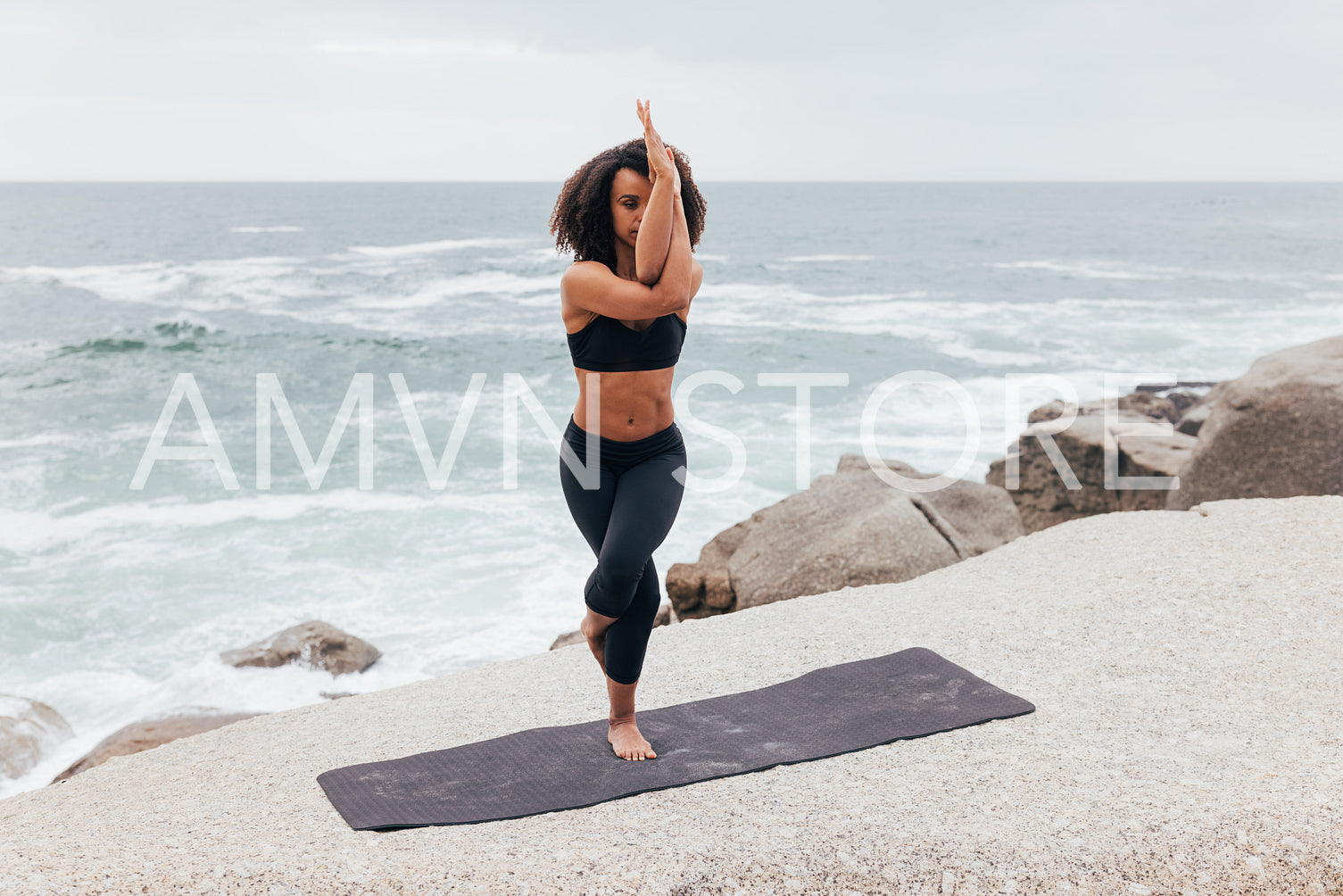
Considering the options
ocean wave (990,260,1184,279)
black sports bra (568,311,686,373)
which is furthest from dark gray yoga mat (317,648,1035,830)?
ocean wave (990,260,1184,279)

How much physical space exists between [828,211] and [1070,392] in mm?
73628

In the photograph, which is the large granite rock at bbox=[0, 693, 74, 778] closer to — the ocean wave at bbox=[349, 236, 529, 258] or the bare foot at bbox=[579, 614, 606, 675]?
the bare foot at bbox=[579, 614, 606, 675]

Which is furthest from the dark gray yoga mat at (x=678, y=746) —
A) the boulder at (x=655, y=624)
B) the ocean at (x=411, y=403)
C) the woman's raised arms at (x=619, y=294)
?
the ocean at (x=411, y=403)

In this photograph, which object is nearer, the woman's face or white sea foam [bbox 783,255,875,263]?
the woman's face

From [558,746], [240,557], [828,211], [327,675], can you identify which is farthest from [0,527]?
[828,211]

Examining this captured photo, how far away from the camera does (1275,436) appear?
7527 mm

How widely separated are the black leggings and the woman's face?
81 centimetres

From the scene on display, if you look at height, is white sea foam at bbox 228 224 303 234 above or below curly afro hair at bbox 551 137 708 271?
above

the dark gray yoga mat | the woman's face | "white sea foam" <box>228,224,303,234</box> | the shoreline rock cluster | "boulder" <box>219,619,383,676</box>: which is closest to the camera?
the woman's face

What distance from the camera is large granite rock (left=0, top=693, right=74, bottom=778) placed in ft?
23.6

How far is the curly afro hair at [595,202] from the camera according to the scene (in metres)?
3.59

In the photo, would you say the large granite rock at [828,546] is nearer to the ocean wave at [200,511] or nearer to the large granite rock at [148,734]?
the large granite rock at [148,734]

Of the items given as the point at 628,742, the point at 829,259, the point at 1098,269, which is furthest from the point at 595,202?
the point at 829,259

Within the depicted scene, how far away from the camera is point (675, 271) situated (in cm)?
345
